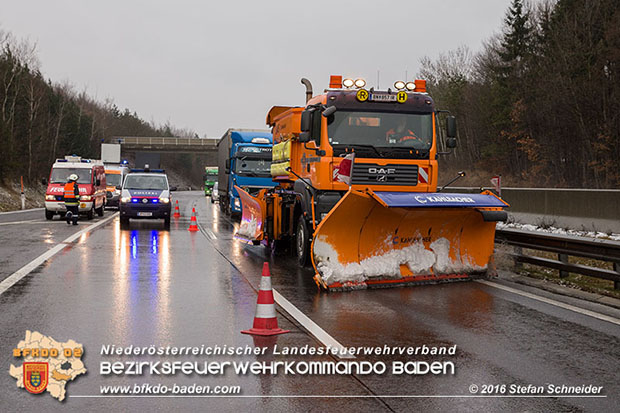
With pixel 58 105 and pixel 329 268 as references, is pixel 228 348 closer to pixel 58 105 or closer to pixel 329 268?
pixel 329 268

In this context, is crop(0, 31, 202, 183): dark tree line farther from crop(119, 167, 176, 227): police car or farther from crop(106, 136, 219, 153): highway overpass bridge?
crop(119, 167, 176, 227): police car

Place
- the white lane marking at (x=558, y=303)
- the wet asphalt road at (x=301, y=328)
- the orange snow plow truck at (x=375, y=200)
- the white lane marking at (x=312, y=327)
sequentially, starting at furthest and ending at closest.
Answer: the orange snow plow truck at (x=375, y=200) → the white lane marking at (x=558, y=303) → the white lane marking at (x=312, y=327) → the wet asphalt road at (x=301, y=328)

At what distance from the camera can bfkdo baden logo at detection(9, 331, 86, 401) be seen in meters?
5.04

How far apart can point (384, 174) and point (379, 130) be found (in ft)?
2.72

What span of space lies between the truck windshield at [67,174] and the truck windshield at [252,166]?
630 cm

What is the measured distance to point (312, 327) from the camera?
23.4 feet

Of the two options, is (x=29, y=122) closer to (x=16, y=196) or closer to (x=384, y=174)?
(x=16, y=196)

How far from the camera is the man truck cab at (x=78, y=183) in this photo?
26.4 meters

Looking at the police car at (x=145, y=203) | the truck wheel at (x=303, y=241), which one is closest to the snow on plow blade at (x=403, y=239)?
the truck wheel at (x=303, y=241)

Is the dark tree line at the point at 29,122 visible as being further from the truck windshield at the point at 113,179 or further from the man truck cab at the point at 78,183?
the man truck cab at the point at 78,183

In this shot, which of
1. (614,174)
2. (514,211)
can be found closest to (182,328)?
(514,211)

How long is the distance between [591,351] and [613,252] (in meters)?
3.64

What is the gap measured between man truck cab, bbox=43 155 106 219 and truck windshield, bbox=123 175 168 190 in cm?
358

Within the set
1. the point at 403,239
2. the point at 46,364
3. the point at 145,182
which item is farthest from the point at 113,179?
the point at 46,364
